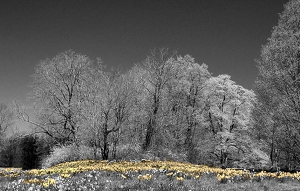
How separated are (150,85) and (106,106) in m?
9.09

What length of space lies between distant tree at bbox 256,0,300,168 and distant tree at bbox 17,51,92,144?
69.1 feet

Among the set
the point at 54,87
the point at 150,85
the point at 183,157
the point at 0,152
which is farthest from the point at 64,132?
the point at 183,157

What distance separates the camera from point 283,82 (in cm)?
1476

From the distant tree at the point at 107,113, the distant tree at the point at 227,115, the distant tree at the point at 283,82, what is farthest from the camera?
the distant tree at the point at 227,115

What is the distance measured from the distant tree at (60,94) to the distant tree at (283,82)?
21069 millimetres

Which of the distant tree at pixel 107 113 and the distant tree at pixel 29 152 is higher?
the distant tree at pixel 107 113

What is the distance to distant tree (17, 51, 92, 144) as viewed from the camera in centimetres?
3152

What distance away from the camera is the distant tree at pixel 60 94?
31.5 meters

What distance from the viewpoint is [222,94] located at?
3347 centimetres

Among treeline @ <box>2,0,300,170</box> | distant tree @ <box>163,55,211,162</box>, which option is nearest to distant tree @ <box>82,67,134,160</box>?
treeline @ <box>2,0,300,170</box>

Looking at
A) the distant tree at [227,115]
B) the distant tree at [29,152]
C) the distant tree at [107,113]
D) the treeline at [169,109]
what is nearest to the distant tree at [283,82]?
the treeline at [169,109]

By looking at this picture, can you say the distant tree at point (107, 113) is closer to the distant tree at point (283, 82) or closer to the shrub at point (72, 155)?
the shrub at point (72, 155)

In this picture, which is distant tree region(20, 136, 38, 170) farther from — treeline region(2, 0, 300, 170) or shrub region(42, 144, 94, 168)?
shrub region(42, 144, 94, 168)

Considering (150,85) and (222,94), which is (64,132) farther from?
(222,94)
